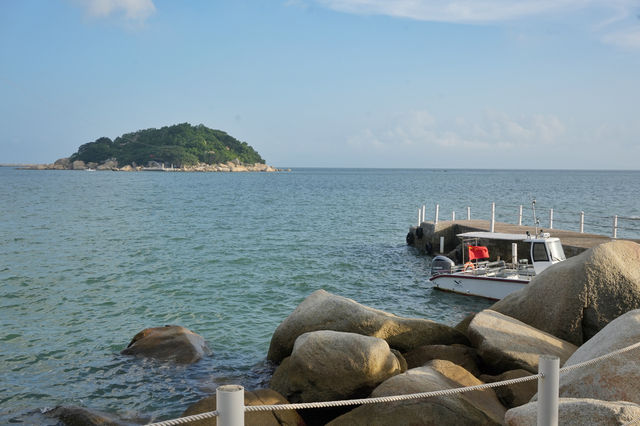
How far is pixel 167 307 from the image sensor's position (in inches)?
637

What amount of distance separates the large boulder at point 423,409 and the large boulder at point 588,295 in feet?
10.7

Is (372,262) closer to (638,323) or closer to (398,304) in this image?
(398,304)

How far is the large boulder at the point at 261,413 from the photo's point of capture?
6758 mm

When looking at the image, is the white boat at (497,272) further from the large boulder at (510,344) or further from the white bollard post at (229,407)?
the white bollard post at (229,407)

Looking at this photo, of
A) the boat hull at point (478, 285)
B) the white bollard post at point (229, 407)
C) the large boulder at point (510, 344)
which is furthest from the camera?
the boat hull at point (478, 285)

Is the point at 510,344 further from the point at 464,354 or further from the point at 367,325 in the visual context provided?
the point at 367,325

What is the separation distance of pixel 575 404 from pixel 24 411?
832 centimetres

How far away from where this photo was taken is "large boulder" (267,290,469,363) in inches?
378

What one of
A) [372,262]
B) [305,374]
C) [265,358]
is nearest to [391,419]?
[305,374]

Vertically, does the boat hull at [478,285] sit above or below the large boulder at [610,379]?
below

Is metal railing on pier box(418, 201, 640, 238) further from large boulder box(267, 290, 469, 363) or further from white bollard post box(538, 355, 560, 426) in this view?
white bollard post box(538, 355, 560, 426)

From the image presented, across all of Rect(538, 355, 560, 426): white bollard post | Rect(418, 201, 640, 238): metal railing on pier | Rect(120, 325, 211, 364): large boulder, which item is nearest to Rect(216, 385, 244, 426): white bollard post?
Rect(538, 355, 560, 426): white bollard post

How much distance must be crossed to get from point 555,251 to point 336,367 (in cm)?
1304


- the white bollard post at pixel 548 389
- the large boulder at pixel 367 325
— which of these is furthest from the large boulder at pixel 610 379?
the large boulder at pixel 367 325
